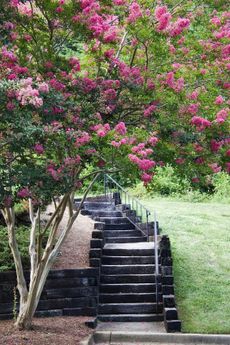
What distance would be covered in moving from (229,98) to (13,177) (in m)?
4.85

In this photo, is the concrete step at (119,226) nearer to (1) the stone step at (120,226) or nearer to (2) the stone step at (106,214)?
(1) the stone step at (120,226)

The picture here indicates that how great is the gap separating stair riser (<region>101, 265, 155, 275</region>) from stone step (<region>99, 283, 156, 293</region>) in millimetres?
564

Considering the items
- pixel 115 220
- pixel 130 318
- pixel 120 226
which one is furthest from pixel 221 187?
pixel 130 318

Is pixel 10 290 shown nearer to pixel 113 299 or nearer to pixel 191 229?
pixel 113 299

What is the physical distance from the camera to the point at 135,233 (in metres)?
17.3

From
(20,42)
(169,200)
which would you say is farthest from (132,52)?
Result: (169,200)

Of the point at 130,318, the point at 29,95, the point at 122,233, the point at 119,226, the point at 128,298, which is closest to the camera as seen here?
the point at 29,95

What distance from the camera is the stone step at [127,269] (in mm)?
14539

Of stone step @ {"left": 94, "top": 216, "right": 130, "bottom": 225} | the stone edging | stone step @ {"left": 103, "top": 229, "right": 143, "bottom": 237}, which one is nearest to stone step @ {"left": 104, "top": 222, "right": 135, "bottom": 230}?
stone step @ {"left": 94, "top": 216, "right": 130, "bottom": 225}

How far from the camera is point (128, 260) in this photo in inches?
589

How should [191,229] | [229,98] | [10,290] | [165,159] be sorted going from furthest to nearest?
[191,229]
[10,290]
[229,98]
[165,159]

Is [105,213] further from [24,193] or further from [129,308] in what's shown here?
[24,193]

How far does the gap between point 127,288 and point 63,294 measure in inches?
66.7

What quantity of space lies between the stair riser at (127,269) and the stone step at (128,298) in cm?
88
